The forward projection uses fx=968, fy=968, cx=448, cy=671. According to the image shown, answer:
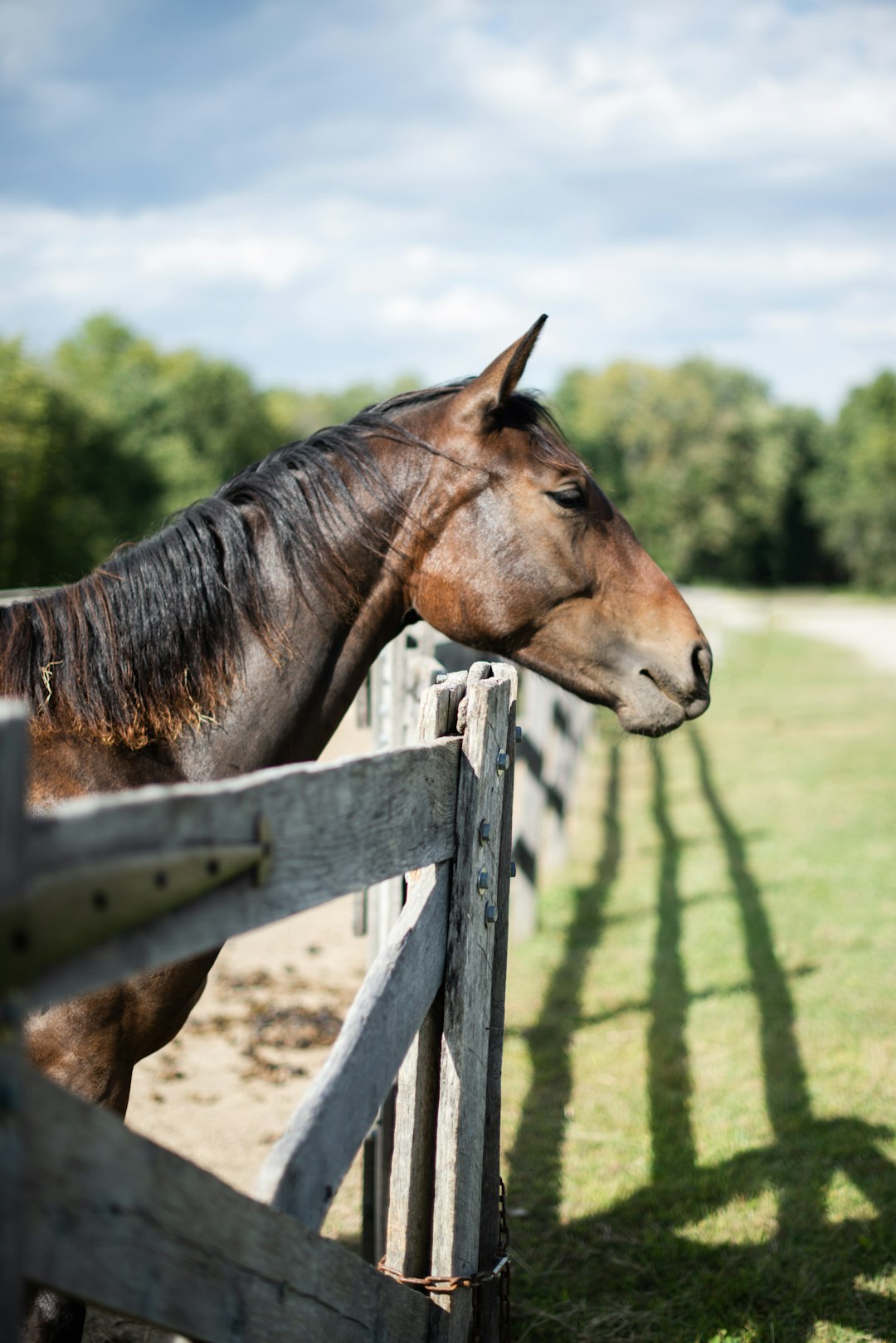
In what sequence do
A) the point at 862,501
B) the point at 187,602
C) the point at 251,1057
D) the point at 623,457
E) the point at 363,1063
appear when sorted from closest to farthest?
the point at 363,1063 → the point at 187,602 → the point at 251,1057 → the point at 862,501 → the point at 623,457

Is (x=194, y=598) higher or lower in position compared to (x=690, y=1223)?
higher

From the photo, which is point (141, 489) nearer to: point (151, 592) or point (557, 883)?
point (557, 883)

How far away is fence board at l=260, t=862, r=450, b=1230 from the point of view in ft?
4.69

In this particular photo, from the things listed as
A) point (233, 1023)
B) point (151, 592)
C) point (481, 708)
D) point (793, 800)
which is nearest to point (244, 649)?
point (151, 592)

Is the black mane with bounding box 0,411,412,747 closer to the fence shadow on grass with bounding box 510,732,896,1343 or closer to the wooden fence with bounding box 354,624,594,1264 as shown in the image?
the wooden fence with bounding box 354,624,594,1264

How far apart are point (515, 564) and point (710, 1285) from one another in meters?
2.52

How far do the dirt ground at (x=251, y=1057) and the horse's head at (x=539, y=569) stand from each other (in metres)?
2.19

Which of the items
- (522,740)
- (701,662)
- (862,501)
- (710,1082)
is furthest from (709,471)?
(701,662)

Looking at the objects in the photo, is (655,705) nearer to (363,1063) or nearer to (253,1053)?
(363,1063)

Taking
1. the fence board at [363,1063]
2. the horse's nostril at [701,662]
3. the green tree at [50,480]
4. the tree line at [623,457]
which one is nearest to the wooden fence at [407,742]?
the fence board at [363,1063]

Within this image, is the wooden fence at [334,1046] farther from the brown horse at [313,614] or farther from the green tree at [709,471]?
the green tree at [709,471]

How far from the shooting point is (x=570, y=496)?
2.81 m

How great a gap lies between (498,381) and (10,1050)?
7.33 feet

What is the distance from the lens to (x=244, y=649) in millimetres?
2488
